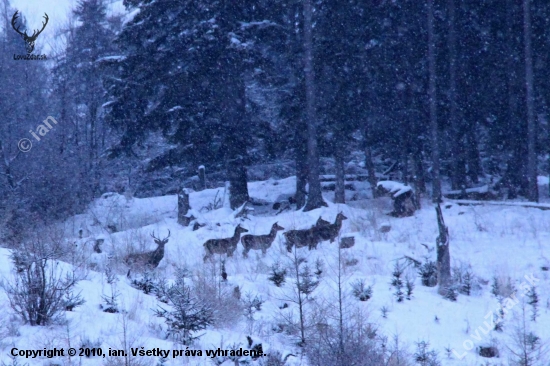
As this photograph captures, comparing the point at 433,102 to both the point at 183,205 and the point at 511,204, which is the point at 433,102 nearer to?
the point at 511,204

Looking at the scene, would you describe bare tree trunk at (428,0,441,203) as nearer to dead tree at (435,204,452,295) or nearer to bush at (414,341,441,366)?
dead tree at (435,204,452,295)

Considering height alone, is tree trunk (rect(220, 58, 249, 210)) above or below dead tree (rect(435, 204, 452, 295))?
above

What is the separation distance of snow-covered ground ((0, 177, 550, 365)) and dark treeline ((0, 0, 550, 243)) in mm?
4047

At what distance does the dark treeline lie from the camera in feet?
68.2

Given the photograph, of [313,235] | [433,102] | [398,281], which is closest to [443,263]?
[398,281]

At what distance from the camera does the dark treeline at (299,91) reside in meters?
20.8

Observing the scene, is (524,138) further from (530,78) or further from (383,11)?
(383,11)

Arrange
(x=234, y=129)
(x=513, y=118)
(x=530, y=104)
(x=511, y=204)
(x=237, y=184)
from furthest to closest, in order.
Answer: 1. (x=513, y=118)
2. (x=237, y=184)
3. (x=530, y=104)
4. (x=234, y=129)
5. (x=511, y=204)

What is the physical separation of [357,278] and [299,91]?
14.0 meters

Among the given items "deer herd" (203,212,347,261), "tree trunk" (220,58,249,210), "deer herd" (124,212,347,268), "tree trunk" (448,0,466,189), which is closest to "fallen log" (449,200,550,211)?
"tree trunk" (448,0,466,189)

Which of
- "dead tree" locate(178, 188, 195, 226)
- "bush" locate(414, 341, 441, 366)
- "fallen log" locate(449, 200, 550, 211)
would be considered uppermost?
"dead tree" locate(178, 188, 195, 226)

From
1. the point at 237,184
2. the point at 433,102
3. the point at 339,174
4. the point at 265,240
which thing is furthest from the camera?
the point at 339,174

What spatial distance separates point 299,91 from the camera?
2258cm

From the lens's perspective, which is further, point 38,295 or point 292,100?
point 292,100
